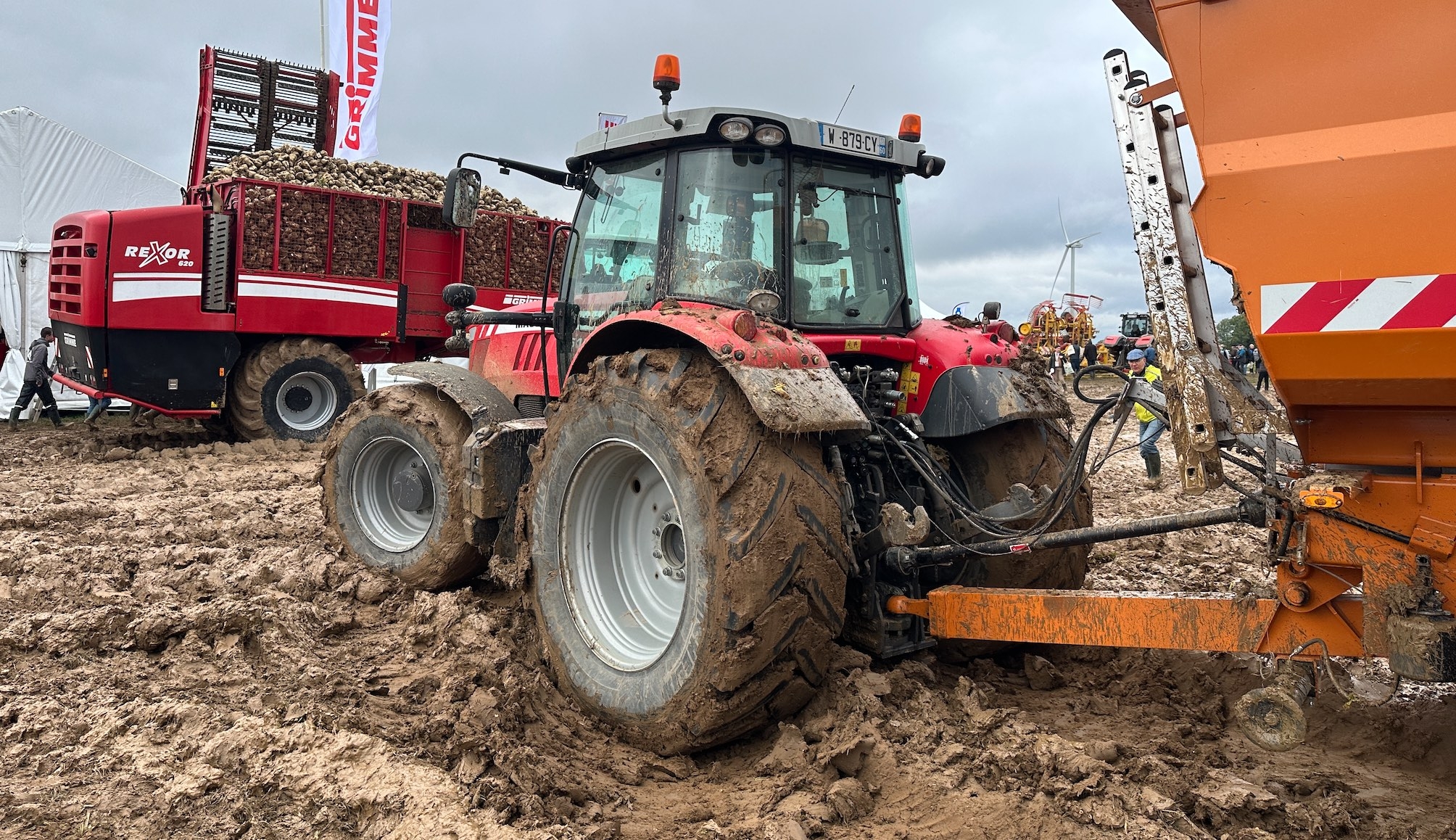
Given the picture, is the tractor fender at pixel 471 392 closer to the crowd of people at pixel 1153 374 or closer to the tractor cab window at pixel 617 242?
the tractor cab window at pixel 617 242

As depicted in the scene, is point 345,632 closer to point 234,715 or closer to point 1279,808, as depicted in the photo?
point 234,715

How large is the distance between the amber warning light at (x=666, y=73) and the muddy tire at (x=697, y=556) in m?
1.12

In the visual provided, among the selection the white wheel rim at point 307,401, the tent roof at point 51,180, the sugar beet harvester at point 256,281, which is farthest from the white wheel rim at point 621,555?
the tent roof at point 51,180

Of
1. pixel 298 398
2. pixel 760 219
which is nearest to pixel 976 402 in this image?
pixel 760 219

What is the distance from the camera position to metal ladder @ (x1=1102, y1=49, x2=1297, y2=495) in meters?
2.54

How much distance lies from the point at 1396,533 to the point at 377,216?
10644 millimetres

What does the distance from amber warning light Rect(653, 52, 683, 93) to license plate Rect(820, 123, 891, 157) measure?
0.59 metres

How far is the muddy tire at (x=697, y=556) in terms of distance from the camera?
2.99 metres

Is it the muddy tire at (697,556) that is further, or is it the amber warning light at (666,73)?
the amber warning light at (666,73)

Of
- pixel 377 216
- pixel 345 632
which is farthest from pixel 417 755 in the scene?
pixel 377 216

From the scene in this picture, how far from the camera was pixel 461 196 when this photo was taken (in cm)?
429

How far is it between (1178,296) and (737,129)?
1746 mm

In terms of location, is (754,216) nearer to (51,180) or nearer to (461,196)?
(461,196)

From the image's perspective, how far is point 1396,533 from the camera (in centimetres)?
239
